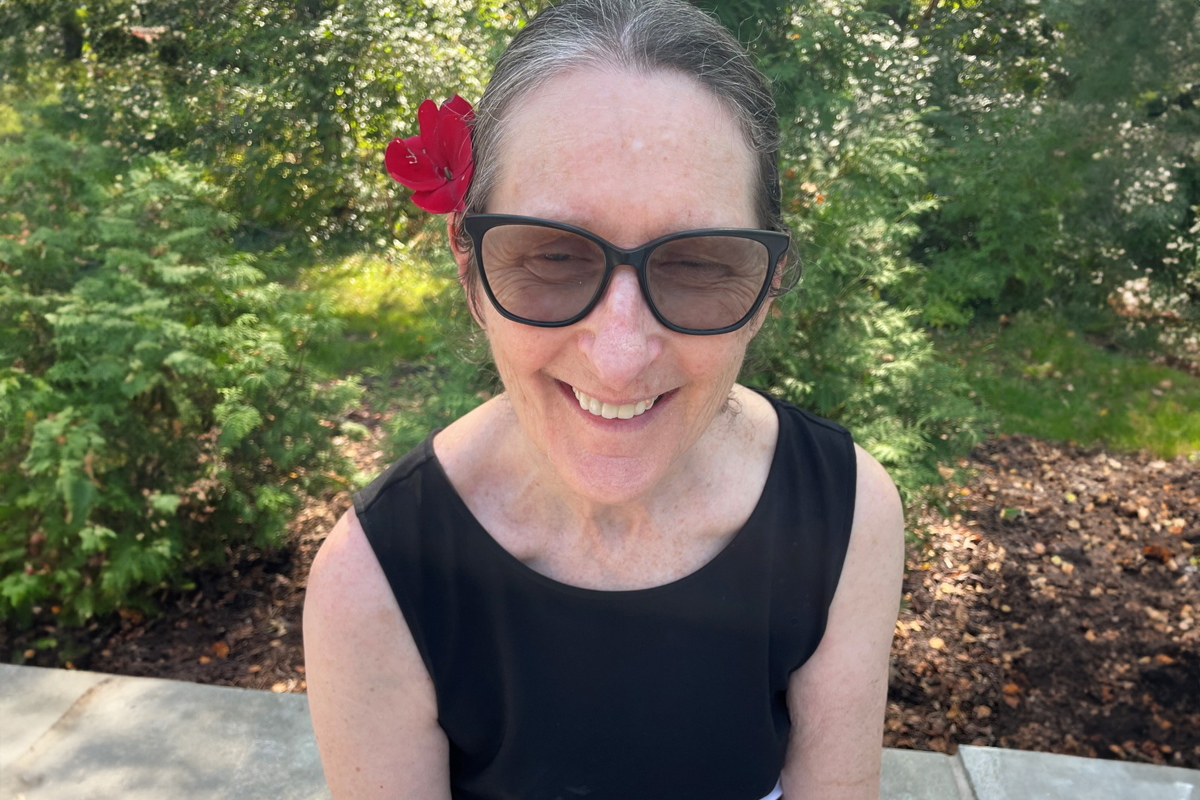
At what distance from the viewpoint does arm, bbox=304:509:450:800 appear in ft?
4.53

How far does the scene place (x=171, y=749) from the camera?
2.63 m

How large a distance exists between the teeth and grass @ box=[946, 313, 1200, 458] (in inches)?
167

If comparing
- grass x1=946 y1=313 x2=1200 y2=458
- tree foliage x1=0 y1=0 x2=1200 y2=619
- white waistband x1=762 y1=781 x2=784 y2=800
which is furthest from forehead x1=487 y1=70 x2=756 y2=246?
grass x1=946 y1=313 x2=1200 y2=458

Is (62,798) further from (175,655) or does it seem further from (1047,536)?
(1047,536)

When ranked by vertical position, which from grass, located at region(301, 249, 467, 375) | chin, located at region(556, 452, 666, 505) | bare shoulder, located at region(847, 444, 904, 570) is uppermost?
chin, located at region(556, 452, 666, 505)

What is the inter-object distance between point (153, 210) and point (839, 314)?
8.93ft

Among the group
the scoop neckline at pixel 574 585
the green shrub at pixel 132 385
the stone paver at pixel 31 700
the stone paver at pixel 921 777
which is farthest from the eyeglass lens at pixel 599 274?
the stone paver at pixel 31 700

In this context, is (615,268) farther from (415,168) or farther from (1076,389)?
(1076,389)

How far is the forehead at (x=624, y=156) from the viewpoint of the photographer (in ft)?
3.76

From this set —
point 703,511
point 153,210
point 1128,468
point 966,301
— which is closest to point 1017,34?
point 966,301

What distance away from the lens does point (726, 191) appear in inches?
47.9

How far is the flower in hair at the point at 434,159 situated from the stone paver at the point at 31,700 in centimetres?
236

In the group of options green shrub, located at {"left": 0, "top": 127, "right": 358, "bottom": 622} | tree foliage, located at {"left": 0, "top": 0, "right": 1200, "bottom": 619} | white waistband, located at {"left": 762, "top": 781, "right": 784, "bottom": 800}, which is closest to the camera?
white waistband, located at {"left": 762, "top": 781, "right": 784, "bottom": 800}

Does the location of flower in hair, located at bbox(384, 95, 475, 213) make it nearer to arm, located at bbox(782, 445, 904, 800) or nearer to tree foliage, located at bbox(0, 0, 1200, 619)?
arm, located at bbox(782, 445, 904, 800)
